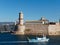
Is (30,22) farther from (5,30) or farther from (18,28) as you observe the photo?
(5,30)

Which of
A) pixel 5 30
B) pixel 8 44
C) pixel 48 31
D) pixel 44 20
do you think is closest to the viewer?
pixel 8 44

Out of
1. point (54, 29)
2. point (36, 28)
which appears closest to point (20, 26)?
point (36, 28)

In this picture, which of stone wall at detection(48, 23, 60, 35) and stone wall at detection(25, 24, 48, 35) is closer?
stone wall at detection(48, 23, 60, 35)

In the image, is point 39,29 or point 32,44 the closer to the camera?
point 32,44

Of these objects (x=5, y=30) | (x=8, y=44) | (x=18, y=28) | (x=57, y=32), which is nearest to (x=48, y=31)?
(x=57, y=32)

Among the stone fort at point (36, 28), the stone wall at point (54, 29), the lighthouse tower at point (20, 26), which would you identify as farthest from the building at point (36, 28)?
the lighthouse tower at point (20, 26)

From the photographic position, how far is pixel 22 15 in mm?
96312

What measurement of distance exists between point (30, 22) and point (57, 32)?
9.67 meters

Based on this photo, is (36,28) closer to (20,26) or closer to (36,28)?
(36,28)

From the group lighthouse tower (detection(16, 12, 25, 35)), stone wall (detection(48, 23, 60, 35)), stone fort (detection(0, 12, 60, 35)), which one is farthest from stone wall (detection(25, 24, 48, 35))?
lighthouse tower (detection(16, 12, 25, 35))

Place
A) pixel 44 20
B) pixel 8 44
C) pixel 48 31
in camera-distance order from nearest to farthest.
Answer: pixel 8 44 → pixel 48 31 → pixel 44 20

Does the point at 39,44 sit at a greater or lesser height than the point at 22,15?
lesser

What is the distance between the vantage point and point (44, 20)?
10475 centimetres

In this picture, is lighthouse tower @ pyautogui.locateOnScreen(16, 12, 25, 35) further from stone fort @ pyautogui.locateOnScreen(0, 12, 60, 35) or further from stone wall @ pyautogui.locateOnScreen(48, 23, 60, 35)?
stone wall @ pyautogui.locateOnScreen(48, 23, 60, 35)
